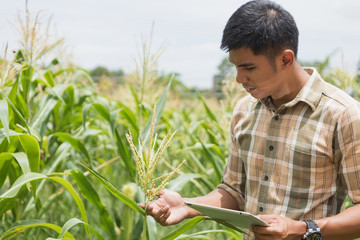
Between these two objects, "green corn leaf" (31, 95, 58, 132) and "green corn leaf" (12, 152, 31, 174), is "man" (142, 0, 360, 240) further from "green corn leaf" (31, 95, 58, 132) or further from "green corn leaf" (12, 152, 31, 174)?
"green corn leaf" (31, 95, 58, 132)

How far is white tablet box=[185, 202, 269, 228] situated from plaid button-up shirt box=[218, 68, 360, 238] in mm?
252

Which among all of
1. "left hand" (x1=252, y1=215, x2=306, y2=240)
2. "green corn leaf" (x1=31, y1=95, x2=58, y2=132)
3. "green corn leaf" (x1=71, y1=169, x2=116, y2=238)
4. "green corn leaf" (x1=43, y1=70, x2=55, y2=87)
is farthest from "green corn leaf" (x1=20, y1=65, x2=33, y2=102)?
"left hand" (x1=252, y1=215, x2=306, y2=240)

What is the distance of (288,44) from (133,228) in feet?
3.67

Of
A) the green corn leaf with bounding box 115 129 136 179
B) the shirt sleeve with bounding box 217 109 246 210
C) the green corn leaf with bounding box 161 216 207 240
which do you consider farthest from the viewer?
the green corn leaf with bounding box 115 129 136 179

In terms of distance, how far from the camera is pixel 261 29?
132 cm

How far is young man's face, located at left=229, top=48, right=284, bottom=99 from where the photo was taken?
4.38 feet

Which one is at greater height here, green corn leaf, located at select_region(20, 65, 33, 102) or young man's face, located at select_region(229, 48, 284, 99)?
young man's face, located at select_region(229, 48, 284, 99)

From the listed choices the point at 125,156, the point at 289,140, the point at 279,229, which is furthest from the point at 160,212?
the point at 125,156

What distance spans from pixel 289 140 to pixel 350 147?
0.20m

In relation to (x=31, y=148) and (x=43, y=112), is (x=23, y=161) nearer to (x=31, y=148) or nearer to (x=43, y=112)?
(x=31, y=148)

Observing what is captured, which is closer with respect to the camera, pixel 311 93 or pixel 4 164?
pixel 311 93

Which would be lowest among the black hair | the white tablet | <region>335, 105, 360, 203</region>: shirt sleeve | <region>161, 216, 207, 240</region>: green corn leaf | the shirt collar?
<region>161, 216, 207, 240</region>: green corn leaf

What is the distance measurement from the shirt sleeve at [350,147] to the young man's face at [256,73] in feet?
0.75

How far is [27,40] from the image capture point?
196cm
